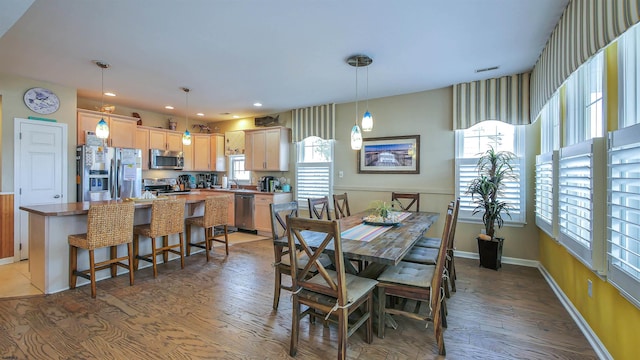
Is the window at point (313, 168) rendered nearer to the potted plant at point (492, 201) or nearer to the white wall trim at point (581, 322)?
the potted plant at point (492, 201)

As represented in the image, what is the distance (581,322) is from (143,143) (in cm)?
701

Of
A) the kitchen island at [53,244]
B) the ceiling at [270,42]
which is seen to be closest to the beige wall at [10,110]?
the ceiling at [270,42]

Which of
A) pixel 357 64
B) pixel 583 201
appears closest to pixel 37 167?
pixel 357 64

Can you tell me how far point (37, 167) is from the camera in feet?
14.2

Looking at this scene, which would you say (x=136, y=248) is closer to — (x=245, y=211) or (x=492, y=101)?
(x=245, y=211)

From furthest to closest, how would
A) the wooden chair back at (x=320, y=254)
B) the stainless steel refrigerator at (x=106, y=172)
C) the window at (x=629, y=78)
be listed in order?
the stainless steel refrigerator at (x=106, y=172)
the wooden chair back at (x=320, y=254)
the window at (x=629, y=78)

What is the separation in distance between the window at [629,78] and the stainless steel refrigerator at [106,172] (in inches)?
246

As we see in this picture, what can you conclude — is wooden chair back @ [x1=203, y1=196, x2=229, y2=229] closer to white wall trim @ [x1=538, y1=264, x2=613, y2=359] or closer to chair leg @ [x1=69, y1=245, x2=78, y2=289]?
chair leg @ [x1=69, y1=245, x2=78, y2=289]

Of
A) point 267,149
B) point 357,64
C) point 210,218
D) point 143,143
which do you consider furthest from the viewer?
point 267,149

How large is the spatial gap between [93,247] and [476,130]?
5086mm

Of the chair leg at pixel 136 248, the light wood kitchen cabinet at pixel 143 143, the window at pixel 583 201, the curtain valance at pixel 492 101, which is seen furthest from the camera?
the light wood kitchen cabinet at pixel 143 143

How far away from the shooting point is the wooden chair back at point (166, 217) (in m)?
3.57

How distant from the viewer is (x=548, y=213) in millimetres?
3275

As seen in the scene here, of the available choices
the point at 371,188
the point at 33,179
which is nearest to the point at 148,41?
the point at 33,179
